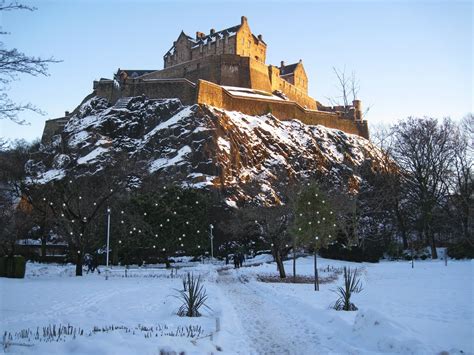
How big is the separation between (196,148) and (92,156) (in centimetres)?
1585

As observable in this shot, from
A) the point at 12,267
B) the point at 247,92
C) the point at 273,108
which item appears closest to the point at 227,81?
the point at 247,92

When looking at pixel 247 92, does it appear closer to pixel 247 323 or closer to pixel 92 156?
pixel 92 156

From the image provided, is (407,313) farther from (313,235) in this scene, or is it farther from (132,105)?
(132,105)

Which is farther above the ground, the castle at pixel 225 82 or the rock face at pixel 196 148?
the castle at pixel 225 82

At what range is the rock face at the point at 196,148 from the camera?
5553 centimetres

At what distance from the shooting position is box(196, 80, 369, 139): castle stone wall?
63.2m

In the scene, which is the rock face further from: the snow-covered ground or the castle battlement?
the snow-covered ground

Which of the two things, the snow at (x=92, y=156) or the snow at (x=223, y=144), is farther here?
the snow at (x=92, y=156)

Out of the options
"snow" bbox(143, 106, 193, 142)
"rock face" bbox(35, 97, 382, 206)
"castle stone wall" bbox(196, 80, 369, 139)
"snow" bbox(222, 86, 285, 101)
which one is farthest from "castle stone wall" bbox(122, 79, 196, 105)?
"snow" bbox(222, 86, 285, 101)

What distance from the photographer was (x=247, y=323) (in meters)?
9.28

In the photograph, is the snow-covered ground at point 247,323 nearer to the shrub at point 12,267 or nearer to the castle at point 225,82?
the shrub at point 12,267

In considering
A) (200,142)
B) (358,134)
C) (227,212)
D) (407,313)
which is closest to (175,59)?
(200,142)

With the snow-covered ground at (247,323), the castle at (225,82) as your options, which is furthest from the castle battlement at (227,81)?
the snow-covered ground at (247,323)

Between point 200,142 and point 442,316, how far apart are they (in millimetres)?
50158
